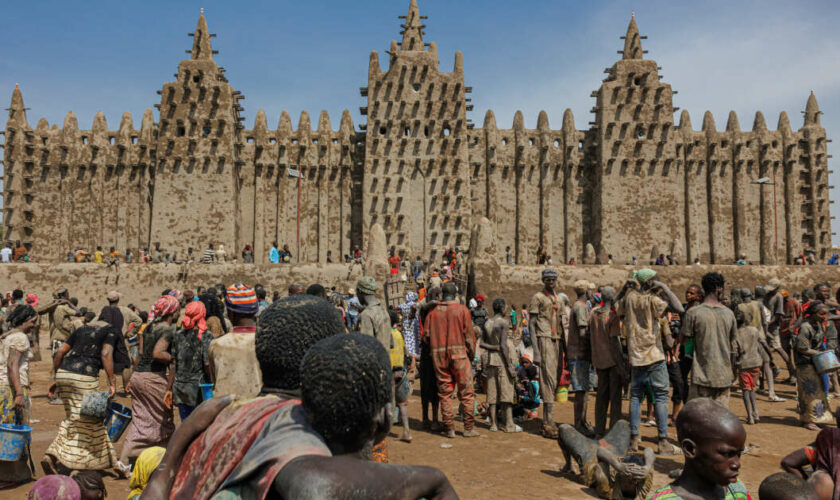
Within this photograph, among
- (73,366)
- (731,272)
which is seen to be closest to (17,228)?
(73,366)

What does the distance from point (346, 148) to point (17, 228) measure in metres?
18.2

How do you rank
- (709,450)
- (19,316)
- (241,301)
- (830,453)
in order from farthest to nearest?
(19,316)
(241,301)
(830,453)
(709,450)

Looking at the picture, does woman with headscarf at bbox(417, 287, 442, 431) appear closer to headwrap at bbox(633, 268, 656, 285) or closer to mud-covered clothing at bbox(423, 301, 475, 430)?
mud-covered clothing at bbox(423, 301, 475, 430)

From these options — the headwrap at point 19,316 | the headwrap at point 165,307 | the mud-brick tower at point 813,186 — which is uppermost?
the mud-brick tower at point 813,186

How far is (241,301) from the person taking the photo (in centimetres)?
456

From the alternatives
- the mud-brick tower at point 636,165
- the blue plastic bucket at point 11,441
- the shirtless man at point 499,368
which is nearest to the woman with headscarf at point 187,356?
the blue plastic bucket at point 11,441

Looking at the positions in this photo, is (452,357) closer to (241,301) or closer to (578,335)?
(578,335)

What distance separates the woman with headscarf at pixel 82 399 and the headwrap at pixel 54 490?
2327mm

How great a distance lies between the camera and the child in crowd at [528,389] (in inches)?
381

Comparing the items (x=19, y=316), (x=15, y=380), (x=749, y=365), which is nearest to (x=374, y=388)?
(x=15, y=380)

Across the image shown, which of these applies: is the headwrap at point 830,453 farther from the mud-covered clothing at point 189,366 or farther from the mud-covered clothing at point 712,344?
the mud-covered clothing at point 189,366

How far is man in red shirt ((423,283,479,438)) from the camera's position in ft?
27.0

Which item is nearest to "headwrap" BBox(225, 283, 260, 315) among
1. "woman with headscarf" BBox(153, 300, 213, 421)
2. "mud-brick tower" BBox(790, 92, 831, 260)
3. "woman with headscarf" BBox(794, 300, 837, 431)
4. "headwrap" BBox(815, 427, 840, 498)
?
"woman with headscarf" BBox(153, 300, 213, 421)

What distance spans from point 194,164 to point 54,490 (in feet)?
97.8
